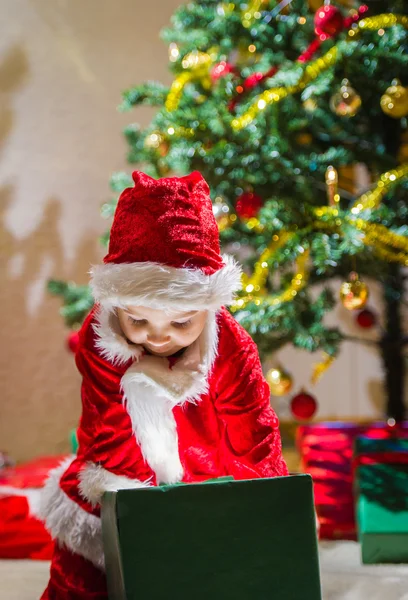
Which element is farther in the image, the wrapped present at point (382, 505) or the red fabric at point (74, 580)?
the wrapped present at point (382, 505)

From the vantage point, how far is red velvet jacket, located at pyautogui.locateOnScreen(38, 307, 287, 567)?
0.87 meters

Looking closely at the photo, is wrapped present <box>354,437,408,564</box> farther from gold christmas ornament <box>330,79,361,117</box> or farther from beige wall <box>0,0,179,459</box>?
beige wall <box>0,0,179,459</box>

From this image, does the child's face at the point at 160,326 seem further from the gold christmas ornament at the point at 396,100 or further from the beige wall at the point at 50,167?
the beige wall at the point at 50,167

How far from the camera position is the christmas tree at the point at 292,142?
4.11 feet

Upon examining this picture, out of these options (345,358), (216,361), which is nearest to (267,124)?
(216,361)

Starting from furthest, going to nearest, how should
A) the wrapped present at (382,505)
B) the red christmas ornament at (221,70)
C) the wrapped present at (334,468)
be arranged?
1. the red christmas ornament at (221,70)
2. the wrapped present at (334,468)
3. the wrapped present at (382,505)

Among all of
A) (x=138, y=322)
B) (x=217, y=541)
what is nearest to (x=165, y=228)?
(x=138, y=322)

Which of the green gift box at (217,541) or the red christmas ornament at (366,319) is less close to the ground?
the red christmas ornament at (366,319)

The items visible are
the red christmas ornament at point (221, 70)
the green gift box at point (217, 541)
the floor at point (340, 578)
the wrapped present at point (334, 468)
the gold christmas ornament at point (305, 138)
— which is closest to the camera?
the green gift box at point (217, 541)

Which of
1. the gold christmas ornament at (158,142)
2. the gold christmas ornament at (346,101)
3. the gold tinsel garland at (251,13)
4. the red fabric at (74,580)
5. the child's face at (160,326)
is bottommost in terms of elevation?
the red fabric at (74,580)

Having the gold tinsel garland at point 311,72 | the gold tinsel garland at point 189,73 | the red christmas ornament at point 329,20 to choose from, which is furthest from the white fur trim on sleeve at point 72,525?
the red christmas ornament at point 329,20

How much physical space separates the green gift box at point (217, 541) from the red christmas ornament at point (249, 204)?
709mm

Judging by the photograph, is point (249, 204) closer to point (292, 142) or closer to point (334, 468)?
point (292, 142)

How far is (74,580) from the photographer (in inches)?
33.2
